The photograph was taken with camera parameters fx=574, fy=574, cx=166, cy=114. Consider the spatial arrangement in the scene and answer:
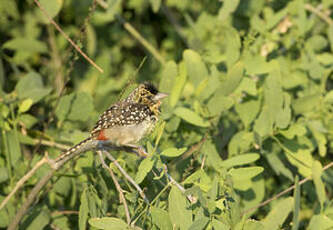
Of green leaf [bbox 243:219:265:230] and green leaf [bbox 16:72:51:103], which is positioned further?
green leaf [bbox 16:72:51:103]

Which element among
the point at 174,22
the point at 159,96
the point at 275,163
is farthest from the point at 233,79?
the point at 174,22

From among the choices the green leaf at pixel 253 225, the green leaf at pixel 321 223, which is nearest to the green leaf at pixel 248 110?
the green leaf at pixel 321 223

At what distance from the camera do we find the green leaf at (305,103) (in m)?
4.32

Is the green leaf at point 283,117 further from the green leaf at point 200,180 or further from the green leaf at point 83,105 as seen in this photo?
the green leaf at point 83,105

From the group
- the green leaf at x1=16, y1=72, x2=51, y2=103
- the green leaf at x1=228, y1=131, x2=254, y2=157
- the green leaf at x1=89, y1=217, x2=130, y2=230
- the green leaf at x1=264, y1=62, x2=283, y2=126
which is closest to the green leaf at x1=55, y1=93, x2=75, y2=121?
the green leaf at x1=16, y1=72, x2=51, y2=103

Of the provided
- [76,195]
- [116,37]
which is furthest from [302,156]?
[116,37]

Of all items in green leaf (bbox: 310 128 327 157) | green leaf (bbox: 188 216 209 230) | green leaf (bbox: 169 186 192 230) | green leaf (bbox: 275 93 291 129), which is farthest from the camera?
green leaf (bbox: 310 128 327 157)

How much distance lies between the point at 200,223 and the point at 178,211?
0.54 ft

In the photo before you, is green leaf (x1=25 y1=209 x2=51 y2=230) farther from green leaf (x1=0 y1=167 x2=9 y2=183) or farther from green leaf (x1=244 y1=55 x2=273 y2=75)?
green leaf (x1=244 y1=55 x2=273 y2=75)

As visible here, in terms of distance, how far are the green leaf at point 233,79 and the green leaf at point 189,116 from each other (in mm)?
265

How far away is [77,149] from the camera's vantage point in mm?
3676

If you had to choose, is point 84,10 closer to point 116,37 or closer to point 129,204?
point 116,37

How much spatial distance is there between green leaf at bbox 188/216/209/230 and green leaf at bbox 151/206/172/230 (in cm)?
26

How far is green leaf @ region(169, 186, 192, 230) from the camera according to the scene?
296 centimetres
